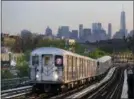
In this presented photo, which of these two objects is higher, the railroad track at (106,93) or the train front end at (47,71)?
the train front end at (47,71)

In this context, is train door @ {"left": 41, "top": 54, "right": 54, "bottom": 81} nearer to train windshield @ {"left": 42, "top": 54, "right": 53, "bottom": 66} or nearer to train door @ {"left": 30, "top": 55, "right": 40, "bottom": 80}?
train windshield @ {"left": 42, "top": 54, "right": 53, "bottom": 66}

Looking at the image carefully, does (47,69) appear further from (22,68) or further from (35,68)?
(22,68)

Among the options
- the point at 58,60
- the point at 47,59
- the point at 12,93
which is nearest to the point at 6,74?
the point at 47,59

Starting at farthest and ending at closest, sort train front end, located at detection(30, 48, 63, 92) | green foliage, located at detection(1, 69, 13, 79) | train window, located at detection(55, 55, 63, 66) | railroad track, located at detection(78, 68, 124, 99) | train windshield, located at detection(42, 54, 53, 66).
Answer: green foliage, located at detection(1, 69, 13, 79), railroad track, located at detection(78, 68, 124, 99), train windshield, located at detection(42, 54, 53, 66), train front end, located at detection(30, 48, 63, 92), train window, located at detection(55, 55, 63, 66)

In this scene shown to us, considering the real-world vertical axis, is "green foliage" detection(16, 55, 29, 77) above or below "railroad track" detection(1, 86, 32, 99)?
above

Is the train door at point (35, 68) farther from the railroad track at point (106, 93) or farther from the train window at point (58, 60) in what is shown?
the railroad track at point (106, 93)

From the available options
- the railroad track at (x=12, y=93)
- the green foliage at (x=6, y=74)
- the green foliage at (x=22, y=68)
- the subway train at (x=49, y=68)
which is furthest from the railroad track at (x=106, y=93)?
the green foliage at (x=6, y=74)

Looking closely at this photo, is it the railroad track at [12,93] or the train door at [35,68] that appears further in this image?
the train door at [35,68]

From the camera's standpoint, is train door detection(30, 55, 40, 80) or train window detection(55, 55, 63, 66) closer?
train window detection(55, 55, 63, 66)

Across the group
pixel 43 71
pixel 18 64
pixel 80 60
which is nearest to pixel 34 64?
pixel 43 71

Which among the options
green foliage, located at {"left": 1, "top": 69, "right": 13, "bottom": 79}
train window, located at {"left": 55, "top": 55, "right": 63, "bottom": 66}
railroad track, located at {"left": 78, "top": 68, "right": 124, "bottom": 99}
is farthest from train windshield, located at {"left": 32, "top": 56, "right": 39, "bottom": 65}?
green foliage, located at {"left": 1, "top": 69, "right": 13, "bottom": 79}

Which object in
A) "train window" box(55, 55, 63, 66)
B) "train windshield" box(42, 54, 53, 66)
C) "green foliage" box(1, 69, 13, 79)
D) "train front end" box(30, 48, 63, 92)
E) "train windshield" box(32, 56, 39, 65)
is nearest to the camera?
"train window" box(55, 55, 63, 66)

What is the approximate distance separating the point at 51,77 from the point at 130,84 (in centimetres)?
1493

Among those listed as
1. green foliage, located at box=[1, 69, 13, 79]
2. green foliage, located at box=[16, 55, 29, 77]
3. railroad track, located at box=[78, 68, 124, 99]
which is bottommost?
railroad track, located at box=[78, 68, 124, 99]
